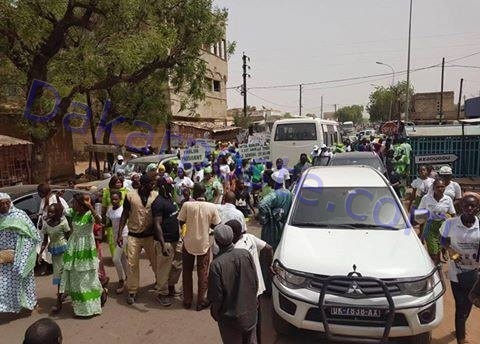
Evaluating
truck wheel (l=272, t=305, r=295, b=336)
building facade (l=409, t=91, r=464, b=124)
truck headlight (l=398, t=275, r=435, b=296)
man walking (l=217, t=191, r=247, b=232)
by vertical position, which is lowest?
truck wheel (l=272, t=305, r=295, b=336)

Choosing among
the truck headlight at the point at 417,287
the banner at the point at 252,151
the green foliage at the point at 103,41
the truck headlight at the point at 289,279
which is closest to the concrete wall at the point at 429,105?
the green foliage at the point at 103,41

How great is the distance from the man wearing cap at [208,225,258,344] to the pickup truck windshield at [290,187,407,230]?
1.68 m

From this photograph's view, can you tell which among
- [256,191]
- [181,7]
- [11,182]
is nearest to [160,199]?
[256,191]

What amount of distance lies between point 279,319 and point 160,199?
7.08 ft

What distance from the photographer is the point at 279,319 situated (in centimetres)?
428

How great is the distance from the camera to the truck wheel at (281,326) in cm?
428

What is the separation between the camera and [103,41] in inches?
496

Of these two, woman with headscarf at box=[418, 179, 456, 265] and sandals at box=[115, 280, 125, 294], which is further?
sandals at box=[115, 280, 125, 294]

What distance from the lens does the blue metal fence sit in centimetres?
1341

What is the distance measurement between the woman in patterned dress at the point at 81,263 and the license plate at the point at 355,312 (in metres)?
2.96

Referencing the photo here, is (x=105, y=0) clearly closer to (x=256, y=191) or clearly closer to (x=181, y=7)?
(x=181, y=7)

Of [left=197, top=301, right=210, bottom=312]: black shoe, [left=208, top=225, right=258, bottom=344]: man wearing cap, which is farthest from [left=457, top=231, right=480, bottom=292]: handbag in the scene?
[left=197, top=301, right=210, bottom=312]: black shoe

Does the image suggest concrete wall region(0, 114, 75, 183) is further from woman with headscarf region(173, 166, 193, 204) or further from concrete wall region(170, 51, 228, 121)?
concrete wall region(170, 51, 228, 121)

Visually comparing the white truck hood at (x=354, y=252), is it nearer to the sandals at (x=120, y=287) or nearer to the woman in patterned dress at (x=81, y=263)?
the woman in patterned dress at (x=81, y=263)
